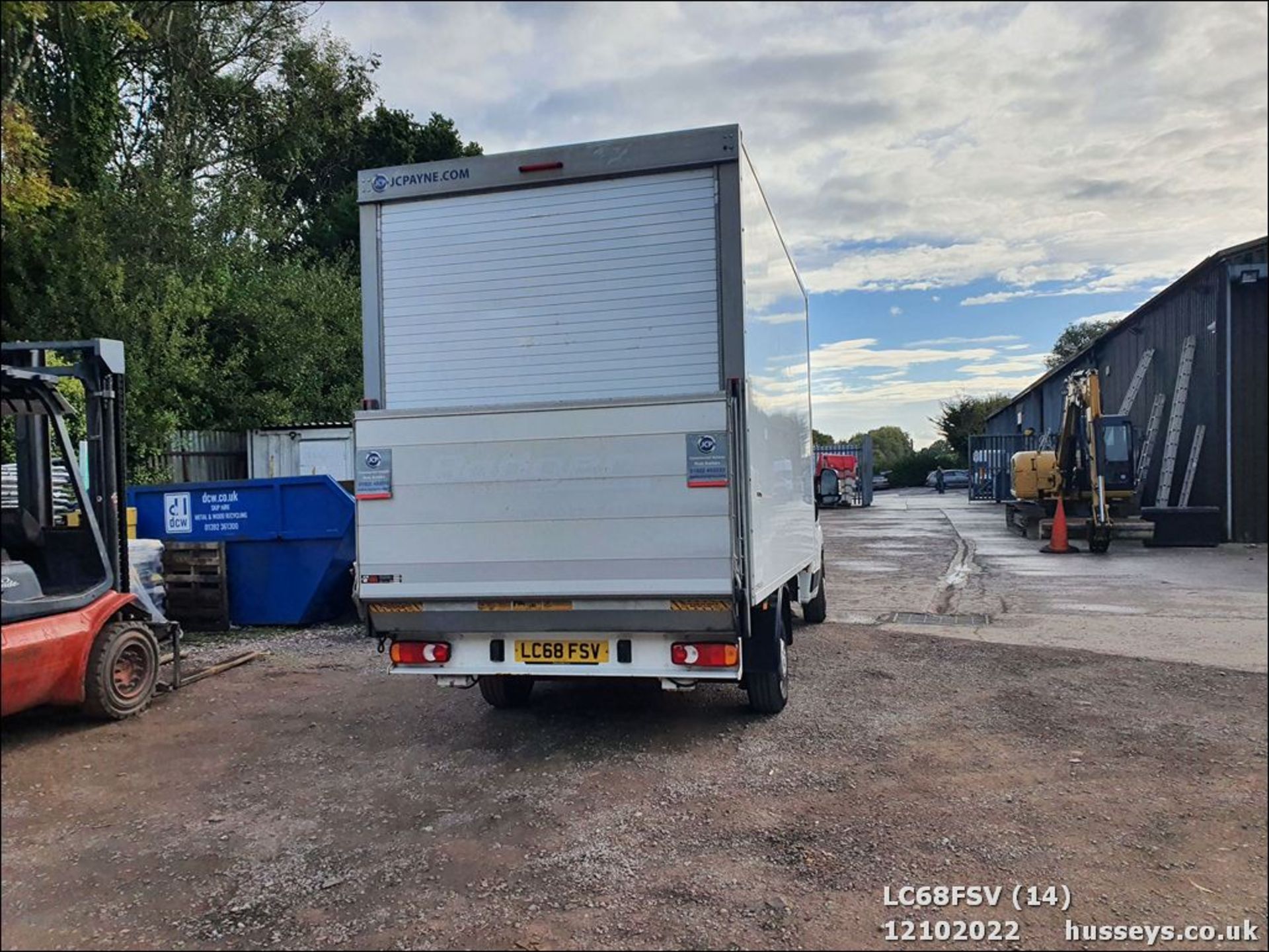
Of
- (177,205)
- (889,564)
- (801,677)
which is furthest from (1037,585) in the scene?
(177,205)

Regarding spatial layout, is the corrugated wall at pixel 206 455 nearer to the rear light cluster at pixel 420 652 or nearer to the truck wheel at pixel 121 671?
the truck wheel at pixel 121 671

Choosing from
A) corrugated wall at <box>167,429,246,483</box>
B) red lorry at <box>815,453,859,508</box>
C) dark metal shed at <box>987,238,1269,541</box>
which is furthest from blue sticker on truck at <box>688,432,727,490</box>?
red lorry at <box>815,453,859,508</box>

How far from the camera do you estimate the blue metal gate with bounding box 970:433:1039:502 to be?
3127cm

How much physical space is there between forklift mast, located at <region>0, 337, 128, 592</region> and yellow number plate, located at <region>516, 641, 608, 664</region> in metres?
3.01

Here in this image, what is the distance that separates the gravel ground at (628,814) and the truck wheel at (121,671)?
0.62 feet

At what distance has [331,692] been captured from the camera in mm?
6801

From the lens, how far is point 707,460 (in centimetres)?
458

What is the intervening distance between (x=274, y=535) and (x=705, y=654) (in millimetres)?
6667

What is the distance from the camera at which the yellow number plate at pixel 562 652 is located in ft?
16.1

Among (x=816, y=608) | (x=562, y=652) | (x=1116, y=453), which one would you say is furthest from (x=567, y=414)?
(x=1116, y=453)

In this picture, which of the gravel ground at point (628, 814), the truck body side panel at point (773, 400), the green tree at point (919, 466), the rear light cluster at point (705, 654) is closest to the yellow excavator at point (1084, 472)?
the truck body side panel at point (773, 400)

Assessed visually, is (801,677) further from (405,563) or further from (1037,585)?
(1037,585)

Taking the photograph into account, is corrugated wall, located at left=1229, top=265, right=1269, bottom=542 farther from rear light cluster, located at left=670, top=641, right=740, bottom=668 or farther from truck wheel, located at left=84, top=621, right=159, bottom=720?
truck wheel, located at left=84, top=621, right=159, bottom=720

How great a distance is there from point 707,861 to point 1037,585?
9804mm
